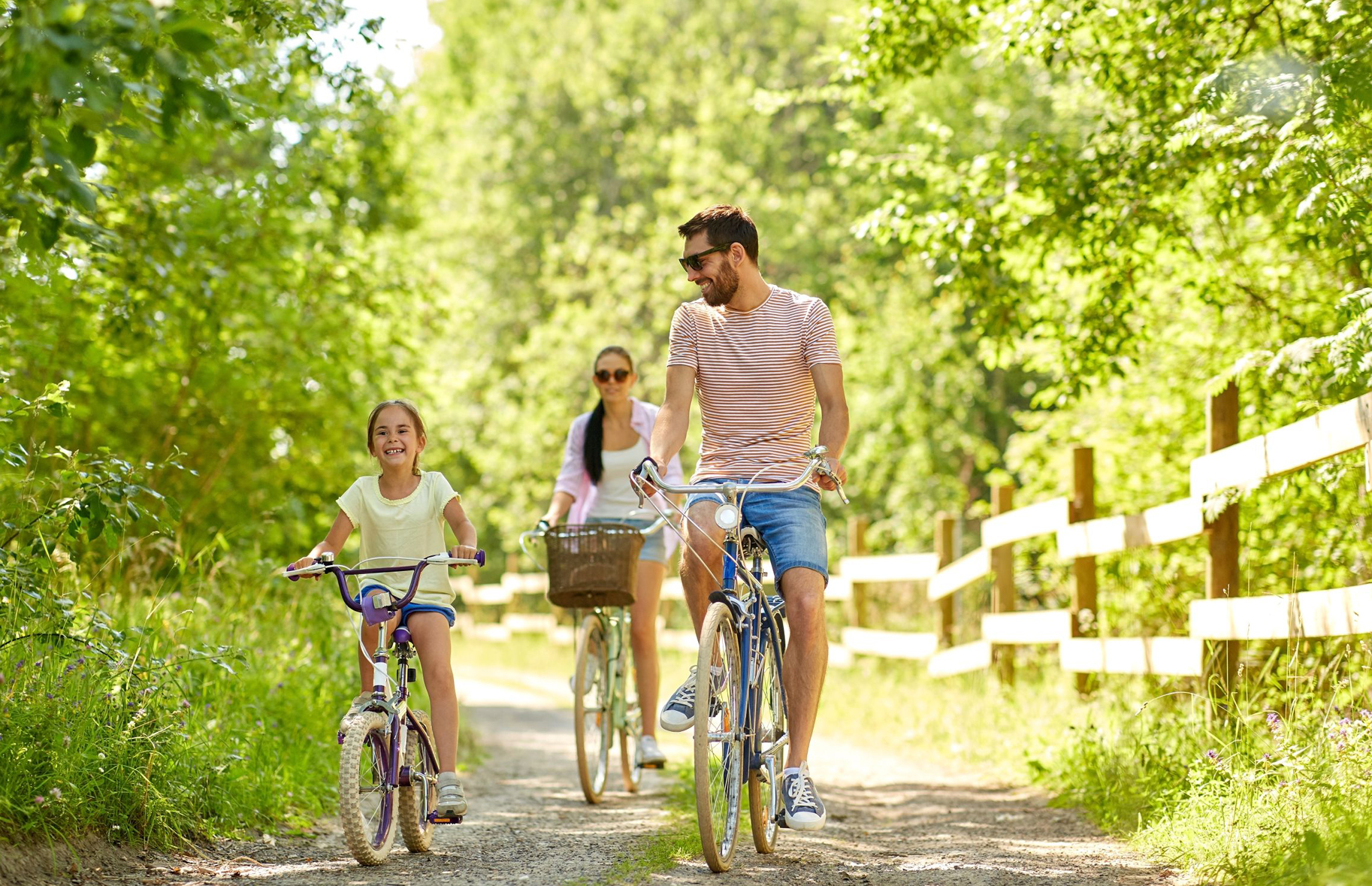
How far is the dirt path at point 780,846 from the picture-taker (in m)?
4.31

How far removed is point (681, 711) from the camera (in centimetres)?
425

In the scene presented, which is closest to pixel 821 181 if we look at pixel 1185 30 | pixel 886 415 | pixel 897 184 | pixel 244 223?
pixel 886 415

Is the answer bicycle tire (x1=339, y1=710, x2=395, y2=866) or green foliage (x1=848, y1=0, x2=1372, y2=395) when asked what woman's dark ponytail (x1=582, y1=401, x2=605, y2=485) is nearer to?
green foliage (x1=848, y1=0, x2=1372, y2=395)

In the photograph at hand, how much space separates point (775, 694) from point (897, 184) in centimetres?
675

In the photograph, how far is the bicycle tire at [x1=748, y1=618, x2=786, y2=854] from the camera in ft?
14.8

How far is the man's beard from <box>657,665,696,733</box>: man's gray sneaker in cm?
126

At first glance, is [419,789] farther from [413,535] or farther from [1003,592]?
[1003,592]

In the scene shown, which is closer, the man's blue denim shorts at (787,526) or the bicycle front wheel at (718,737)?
the bicycle front wheel at (718,737)

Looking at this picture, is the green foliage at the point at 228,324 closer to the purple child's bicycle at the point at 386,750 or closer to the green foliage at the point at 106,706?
the green foliage at the point at 106,706

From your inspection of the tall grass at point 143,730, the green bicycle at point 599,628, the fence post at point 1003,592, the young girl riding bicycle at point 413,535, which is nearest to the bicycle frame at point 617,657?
the green bicycle at point 599,628

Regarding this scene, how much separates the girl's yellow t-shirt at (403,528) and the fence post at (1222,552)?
3.12 metres

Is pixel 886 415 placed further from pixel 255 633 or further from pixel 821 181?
pixel 255 633

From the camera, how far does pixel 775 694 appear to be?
4.73m

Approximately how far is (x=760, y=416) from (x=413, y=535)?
1.32 meters
